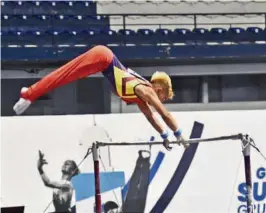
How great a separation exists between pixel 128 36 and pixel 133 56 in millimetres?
546

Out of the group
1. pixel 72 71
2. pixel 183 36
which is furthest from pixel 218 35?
pixel 72 71

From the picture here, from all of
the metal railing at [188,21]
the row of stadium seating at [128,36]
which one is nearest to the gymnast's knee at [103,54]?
the row of stadium seating at [128,36]

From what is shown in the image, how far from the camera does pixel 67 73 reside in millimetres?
3162

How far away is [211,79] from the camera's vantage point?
7.80 metres

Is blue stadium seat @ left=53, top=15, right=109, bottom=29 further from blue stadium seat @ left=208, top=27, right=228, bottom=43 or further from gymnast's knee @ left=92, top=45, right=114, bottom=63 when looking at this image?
gymnast's knee @ left=92, top=45, right=114, bottom=63

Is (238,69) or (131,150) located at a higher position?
(238,69)

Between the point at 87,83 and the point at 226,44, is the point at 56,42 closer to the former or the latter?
the point at 87,83

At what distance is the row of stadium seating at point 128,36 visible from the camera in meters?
7.88

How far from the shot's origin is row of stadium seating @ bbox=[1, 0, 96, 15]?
29.9 feet

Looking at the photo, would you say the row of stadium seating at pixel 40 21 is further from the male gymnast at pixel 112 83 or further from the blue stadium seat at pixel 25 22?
the male gymnast at pixel 112 83

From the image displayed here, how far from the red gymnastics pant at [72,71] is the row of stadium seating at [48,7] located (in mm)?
6065

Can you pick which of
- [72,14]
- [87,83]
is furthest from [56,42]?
[72,14]

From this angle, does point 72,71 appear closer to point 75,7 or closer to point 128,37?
A: point 128,37

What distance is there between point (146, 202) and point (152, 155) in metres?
0.48
